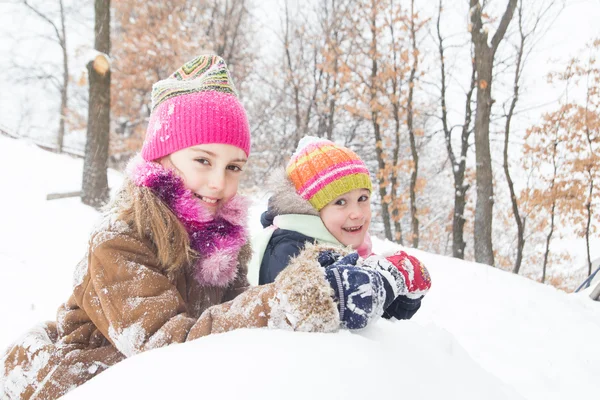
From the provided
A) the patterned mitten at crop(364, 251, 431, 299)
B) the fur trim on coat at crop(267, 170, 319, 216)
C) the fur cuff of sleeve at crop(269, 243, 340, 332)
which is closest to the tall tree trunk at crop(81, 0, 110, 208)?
the fur trim on coat at crop(267, 170, 319, 216)

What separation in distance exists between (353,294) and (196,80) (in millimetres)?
1177

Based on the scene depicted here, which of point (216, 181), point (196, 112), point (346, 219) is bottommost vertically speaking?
point (346, 219)

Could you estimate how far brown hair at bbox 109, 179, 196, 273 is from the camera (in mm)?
1394

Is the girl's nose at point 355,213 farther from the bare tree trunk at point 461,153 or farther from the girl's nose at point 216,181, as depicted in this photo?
the bare tree trunk at point 461,153

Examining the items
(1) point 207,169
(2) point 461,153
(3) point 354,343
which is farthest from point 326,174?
(2) point 461,153

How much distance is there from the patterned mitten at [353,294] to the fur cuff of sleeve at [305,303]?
32 millimetres

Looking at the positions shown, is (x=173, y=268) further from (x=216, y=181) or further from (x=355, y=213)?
(x=355, y=213)

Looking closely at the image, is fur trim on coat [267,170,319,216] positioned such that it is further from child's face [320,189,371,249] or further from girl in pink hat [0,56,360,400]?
girl in pink hat [0,56,360,400]

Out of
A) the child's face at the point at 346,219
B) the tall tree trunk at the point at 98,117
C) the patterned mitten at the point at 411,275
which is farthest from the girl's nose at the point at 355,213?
the tall tree trunk at the point at 98,117

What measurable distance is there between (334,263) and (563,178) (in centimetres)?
1823

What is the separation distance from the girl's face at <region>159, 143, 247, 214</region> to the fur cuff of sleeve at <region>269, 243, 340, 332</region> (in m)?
0.66

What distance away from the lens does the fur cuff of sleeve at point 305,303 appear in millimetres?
1017

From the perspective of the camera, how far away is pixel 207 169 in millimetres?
1626

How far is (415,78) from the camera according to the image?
14.1 metres
